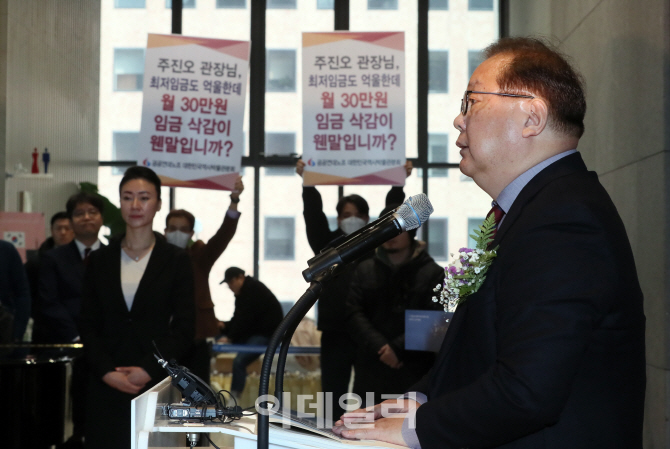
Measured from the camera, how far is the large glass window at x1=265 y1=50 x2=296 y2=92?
741 centimetres

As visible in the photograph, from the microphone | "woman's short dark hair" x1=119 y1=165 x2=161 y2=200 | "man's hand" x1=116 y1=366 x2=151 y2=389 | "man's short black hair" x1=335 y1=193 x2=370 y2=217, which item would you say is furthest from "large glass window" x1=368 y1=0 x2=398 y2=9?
the microphone

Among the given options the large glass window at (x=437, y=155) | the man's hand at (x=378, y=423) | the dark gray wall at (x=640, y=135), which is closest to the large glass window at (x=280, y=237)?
the large glass window at (x=437, y=155)

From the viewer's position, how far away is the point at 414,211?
132cm

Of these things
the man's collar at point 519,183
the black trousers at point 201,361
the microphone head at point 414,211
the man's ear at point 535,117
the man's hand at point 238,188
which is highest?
the man's hand at point 238,188

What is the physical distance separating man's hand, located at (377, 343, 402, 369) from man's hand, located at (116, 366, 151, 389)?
1461 mm

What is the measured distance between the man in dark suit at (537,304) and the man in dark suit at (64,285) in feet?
11.4

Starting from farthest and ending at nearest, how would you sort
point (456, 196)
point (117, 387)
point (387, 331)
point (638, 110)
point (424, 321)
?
point (456, 196), point (387, 331), point (424, 321), point (638, 110), point (117, 387)

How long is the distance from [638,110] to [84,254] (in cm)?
344

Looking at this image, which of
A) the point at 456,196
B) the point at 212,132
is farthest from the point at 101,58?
the point at 456,196

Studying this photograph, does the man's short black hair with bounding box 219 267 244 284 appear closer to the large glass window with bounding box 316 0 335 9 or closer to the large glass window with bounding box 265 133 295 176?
the large glass window with bounding box 265 133 295 176

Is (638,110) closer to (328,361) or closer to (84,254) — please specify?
(328,361)

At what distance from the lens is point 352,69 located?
510cm

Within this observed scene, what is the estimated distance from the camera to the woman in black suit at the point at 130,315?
2746mm

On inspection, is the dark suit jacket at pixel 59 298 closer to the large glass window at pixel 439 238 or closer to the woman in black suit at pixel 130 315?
the woman in black suit at pixel 130 315
